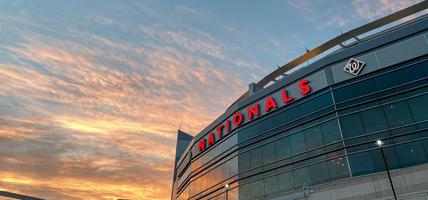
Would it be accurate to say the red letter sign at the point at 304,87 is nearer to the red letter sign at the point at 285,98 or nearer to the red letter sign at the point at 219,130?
the red letter sign at the point at 285,98

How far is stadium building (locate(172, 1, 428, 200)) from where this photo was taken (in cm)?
2677

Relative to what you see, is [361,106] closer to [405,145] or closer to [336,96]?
[336,96]

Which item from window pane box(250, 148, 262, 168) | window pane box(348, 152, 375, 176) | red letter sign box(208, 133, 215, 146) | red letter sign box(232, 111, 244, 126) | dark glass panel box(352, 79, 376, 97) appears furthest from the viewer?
red letter sign box(208, 133, 215, 146)

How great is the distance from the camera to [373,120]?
29406 millimetres

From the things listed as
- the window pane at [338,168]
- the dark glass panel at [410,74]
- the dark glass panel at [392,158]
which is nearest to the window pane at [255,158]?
the window pane at [338,168]

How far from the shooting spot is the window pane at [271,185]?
112 feet

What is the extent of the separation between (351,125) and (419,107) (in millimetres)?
5961

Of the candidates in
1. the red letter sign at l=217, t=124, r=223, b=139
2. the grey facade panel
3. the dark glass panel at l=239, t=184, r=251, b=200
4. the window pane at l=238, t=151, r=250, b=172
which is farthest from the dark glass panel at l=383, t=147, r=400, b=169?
the red letter sign at l=217, t=124, r=223, b=139

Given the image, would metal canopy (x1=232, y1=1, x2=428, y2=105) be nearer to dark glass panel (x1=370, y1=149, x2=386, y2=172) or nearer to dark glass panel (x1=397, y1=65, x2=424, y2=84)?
dark glass panel (x1=397, y1=65, x2=424, y2=84)

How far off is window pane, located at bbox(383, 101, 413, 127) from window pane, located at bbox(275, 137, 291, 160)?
1086cm

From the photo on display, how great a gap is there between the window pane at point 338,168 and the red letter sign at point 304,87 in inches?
351

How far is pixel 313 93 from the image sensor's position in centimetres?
3500

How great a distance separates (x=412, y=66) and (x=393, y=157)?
30.5 ft

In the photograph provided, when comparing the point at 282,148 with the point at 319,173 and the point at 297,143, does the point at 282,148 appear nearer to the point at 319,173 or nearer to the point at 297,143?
the point at 297,143
